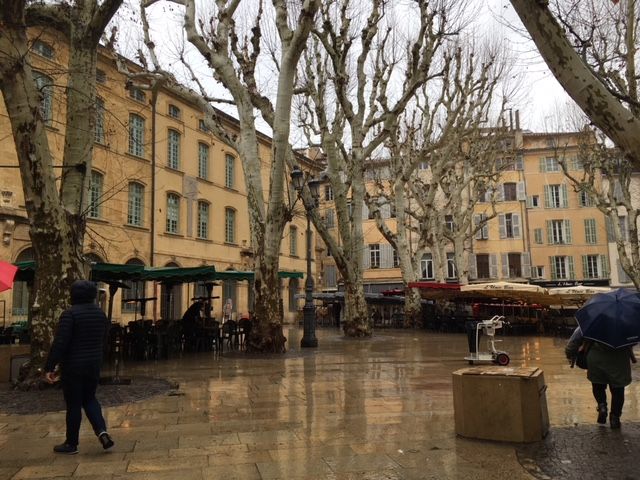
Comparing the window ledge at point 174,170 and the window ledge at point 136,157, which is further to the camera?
the window ledge at point 174,170

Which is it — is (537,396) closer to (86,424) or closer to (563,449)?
(563,449)

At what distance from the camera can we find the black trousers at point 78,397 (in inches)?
197

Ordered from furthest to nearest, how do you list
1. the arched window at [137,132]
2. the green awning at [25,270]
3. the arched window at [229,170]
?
the arched window at [229,170] < the arched window at [137,132] < the green awning at [25,270]

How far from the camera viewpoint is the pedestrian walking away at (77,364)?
4.99 m

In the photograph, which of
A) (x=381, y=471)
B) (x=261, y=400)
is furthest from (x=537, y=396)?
(x=261, y=400)

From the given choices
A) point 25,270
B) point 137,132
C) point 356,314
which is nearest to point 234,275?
point 356,314

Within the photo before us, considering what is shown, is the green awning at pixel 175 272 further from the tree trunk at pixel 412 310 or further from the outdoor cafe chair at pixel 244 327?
the tree trunk at pixel 412 310

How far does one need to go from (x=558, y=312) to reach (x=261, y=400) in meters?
20.5

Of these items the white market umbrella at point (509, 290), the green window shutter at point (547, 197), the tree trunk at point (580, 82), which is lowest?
the white market umbrella at point (509, 290)

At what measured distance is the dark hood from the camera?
524 cm

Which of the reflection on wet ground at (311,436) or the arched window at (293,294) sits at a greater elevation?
the arched window at (293,294)

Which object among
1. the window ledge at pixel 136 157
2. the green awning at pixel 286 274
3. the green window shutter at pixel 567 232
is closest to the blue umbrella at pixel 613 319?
the green awning at pixel 286 274

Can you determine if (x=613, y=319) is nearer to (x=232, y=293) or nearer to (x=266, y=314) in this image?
(x=266, y=314)

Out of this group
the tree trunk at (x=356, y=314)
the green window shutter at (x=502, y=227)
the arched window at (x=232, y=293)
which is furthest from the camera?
the green window shutter at (x=502, y=227)
